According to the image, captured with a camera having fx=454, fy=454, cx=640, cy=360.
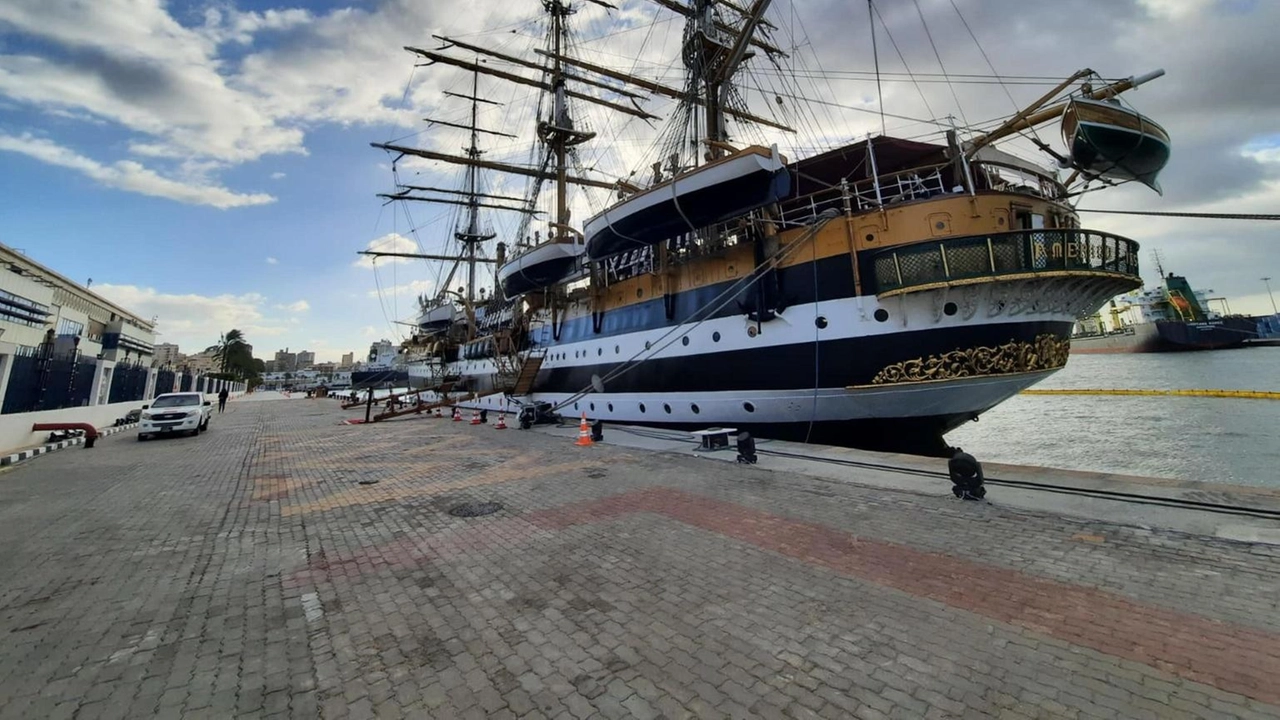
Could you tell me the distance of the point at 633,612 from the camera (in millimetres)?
3146

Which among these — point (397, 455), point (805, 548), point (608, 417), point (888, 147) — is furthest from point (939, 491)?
point (608, 417)

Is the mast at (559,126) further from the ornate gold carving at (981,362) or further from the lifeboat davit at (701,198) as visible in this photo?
the ornate gold carving at (981,362)

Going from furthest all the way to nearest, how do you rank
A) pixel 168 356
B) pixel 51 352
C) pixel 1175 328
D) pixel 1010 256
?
pixel 168 356 → pixel 1175 328 → pixel 51 352 → pixel 1010 256

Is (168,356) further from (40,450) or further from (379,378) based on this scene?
(40,450)

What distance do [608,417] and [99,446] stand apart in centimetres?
1462

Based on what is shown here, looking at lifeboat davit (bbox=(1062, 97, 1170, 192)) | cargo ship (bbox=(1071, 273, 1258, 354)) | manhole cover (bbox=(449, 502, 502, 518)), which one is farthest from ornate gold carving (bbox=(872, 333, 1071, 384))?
cargo ship (bbox=(1071, 273, 1258, 354))

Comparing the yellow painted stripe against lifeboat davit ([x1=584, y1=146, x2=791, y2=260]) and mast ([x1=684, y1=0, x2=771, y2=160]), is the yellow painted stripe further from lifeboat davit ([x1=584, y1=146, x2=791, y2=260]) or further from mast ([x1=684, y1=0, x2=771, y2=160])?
lifeboat davit ([x1=584, y1=146, x2=791, y2=260])

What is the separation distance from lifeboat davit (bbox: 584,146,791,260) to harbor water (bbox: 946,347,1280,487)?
33.2 feet

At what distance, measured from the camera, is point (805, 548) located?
4.19 metres

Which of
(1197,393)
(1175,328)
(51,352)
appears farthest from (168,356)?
(1175,328)

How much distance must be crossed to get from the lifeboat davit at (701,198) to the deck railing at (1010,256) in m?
3.10

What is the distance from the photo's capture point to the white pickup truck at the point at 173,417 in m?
14.0

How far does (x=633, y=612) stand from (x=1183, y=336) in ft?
288

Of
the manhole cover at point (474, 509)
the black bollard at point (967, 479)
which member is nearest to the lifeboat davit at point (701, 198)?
the black bollard at point (967, 479)
